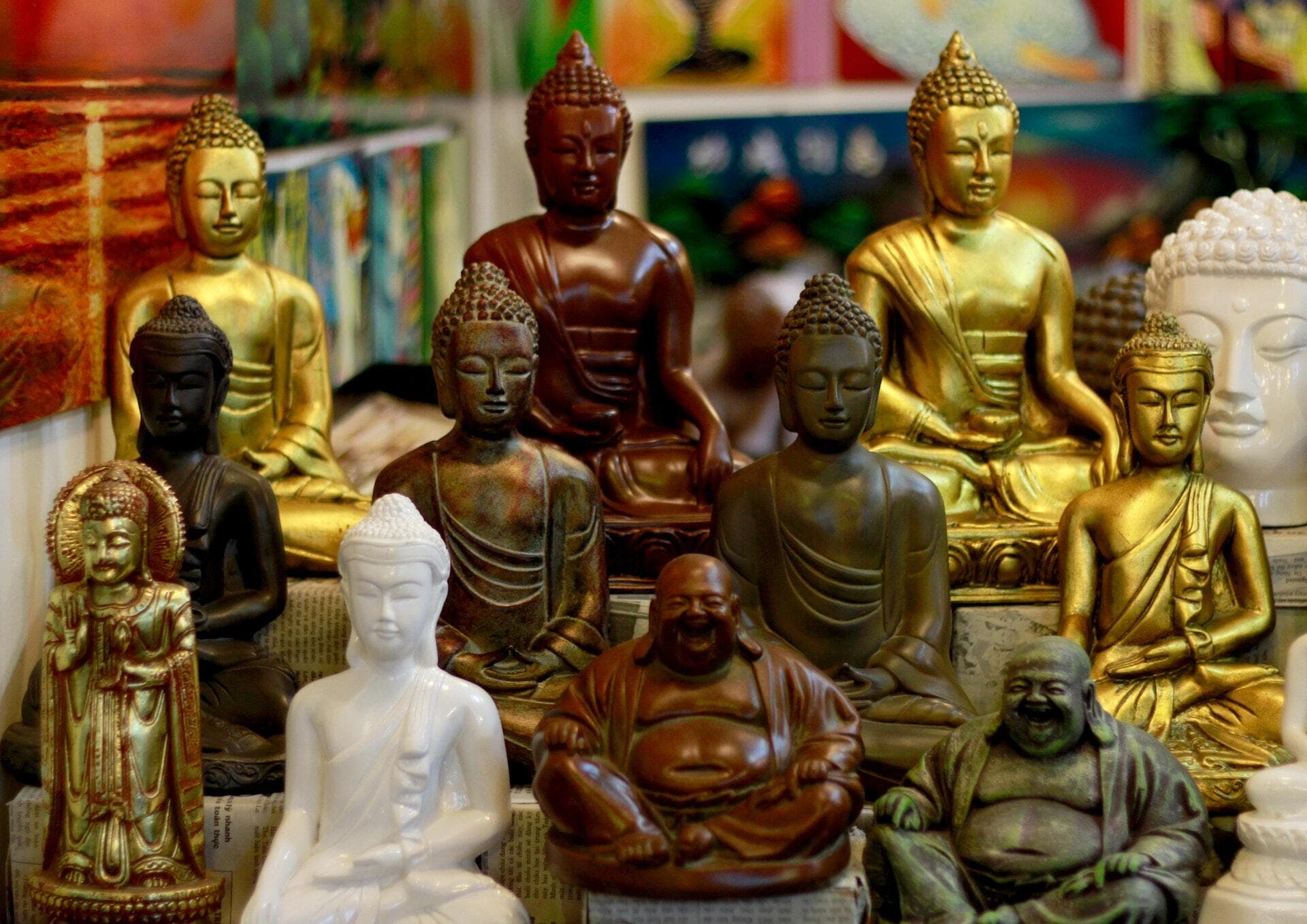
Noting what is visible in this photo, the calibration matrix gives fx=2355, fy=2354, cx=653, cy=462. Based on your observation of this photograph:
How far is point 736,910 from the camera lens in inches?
Result: 176

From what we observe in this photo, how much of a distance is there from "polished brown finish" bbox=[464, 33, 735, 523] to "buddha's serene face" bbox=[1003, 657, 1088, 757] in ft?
5.19

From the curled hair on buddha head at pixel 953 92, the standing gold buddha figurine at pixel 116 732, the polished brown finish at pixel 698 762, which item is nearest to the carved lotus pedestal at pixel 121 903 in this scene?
the standing gold buddha figurine at pixel 116 732

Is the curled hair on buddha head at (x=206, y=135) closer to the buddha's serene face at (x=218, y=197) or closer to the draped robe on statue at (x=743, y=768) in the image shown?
the buddha's serene face at (x=218, y=197)

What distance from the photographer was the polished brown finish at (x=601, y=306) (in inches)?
244

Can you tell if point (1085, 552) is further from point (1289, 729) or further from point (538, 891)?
point (538, 891)

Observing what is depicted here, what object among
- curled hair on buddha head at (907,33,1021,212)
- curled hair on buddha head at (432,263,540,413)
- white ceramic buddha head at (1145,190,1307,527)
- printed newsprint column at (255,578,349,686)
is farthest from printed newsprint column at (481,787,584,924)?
curled hair on buddha head at (907,33,1021,212)

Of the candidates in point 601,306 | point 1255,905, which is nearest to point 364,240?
point 601,306

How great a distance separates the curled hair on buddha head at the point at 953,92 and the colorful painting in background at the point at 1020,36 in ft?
7.35

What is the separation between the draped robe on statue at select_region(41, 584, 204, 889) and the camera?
4812 millimetres

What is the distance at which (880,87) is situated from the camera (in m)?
8.64

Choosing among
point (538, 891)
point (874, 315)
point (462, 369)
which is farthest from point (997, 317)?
point (538, 891)

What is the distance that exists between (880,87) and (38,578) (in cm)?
402

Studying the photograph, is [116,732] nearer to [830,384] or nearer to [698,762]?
[698,762]

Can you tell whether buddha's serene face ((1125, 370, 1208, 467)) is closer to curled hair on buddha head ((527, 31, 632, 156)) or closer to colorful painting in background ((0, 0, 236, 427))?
curled hair on buddha head ((527, 31, 632, 156))
